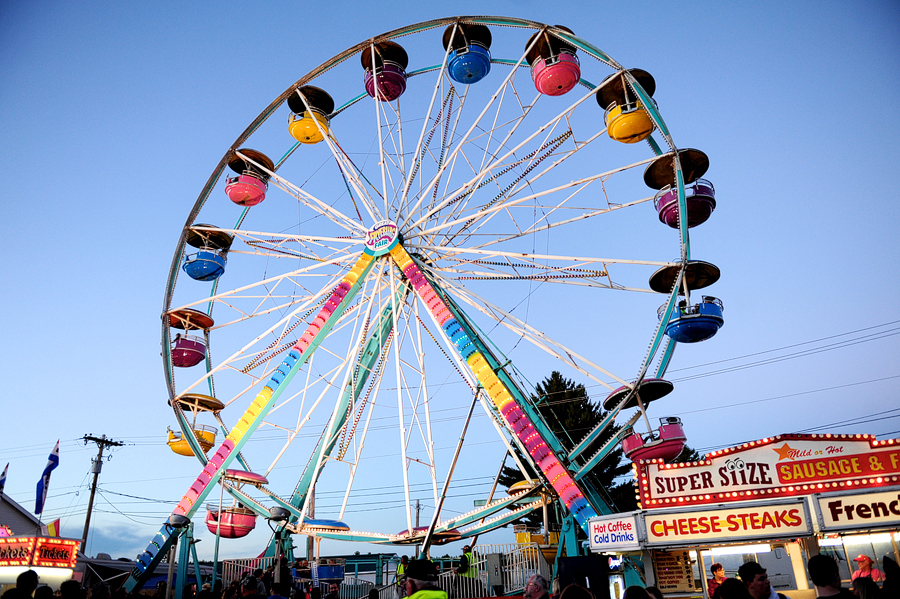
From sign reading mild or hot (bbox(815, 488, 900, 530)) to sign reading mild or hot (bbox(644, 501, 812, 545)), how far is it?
0.26m

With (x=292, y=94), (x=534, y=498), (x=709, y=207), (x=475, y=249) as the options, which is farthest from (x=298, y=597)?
(x=292, y=94)

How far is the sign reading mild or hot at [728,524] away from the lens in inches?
305

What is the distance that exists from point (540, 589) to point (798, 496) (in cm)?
544

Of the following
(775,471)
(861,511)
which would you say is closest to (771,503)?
(775,471)

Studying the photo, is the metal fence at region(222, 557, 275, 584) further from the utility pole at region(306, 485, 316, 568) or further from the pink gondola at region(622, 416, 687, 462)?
the pink gondola at region(622, 416, 687, 462)

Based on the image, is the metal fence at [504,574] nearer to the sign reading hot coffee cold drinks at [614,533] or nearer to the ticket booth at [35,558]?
the sign reading hot coffee cold drinks at [614,533]

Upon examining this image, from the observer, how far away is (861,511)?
739cm

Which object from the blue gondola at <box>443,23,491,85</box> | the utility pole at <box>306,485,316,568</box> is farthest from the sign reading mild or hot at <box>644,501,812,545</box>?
the blue gondola at <box>443,23,491,85</box>

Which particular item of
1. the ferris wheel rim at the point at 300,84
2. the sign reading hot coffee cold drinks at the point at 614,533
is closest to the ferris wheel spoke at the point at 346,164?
the ferris wheel rim at the point at 300,84

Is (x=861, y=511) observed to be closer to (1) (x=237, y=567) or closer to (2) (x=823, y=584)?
(2) (x=823, y=584)

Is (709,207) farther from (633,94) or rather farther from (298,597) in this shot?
(298,597)

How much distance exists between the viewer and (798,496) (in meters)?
7.86

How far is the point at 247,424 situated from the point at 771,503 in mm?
10475

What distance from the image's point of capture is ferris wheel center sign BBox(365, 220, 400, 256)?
14703mm
